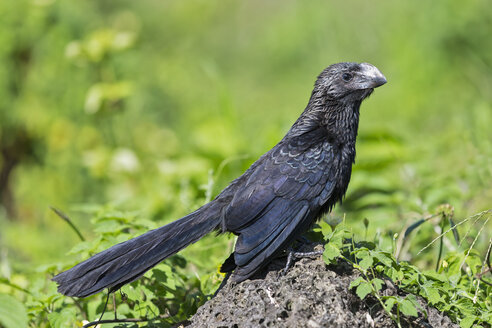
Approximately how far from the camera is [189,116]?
28.2 ft

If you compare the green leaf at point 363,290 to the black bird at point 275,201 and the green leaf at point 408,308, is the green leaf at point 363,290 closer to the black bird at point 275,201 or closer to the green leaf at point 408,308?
the green leaf at point 408,308

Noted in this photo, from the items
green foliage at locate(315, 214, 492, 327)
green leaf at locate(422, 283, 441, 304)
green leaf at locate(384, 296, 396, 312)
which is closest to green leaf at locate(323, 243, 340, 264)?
green foliage at locate(315, 214, 492, 327)

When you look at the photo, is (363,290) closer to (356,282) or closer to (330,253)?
(356,282)

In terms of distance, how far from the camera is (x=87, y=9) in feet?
24.1

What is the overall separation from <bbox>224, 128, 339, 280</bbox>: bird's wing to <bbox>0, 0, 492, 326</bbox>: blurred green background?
64cm

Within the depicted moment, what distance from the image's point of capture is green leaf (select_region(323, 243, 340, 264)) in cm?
257

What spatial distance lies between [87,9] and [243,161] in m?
3.10

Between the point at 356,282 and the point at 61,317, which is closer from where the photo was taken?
the point at 356,282

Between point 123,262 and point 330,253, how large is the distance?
870mm

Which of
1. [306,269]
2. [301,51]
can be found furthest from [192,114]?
[306,269]

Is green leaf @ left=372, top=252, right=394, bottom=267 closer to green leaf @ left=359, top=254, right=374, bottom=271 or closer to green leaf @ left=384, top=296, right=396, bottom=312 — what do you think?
green leaf @ left=359, top=254, right=374, bottom=271

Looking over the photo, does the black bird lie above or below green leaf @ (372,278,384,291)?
above

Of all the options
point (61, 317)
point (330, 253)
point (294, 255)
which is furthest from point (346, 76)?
point (61, 317)

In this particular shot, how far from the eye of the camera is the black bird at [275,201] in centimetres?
272
